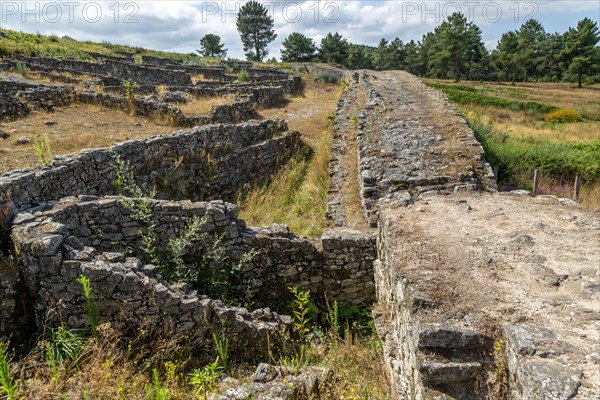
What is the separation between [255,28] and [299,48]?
1201cm

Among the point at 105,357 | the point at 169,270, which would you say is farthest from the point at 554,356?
the point at 169,270

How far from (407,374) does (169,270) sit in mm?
3890

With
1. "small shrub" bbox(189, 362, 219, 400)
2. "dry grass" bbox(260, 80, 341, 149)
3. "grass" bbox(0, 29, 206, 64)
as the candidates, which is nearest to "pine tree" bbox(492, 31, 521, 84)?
"dry grass" bbox(260, 80, 341, 149)

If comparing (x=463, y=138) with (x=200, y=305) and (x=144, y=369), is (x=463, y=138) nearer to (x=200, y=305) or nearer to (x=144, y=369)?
(x=200, y=305)

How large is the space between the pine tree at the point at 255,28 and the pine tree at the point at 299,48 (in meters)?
8.29

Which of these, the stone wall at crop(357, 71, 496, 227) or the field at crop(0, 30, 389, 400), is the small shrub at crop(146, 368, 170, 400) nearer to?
the field at crop(0, 30, 389, 400)

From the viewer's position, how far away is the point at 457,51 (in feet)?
186

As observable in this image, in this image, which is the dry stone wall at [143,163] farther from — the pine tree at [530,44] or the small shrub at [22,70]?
the pine tree at [530,44]

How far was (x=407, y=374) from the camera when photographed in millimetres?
3994

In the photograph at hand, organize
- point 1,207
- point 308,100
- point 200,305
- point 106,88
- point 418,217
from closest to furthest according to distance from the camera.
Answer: point 200,305 < point 1,207 < point 418,217 < point 106,88 < point 308,100

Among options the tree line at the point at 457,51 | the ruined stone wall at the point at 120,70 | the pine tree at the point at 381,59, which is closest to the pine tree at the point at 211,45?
the tree line at the point at 457,51

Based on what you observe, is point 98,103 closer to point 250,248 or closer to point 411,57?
point 250,248

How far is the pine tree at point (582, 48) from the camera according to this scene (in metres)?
55.9

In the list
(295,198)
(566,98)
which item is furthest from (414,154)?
(566,98)
